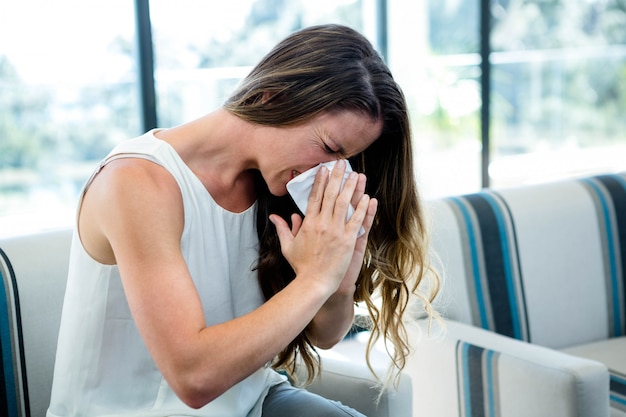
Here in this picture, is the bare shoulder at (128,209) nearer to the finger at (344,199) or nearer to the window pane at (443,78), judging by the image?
the finger at (344,199)

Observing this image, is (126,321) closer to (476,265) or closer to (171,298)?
(171,298)

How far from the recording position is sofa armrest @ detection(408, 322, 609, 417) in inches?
64.9

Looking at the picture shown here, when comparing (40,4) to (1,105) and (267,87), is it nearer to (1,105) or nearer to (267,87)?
(1,105)

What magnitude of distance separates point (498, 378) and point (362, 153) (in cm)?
61

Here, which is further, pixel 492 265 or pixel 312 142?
pixel 492 265

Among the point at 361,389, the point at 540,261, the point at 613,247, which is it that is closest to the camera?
the point at 361,389

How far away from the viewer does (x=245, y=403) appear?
1.46 metres

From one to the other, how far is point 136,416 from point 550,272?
130cm

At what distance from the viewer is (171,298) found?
3.77 ft

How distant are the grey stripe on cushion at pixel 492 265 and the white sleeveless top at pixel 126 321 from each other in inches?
33.8

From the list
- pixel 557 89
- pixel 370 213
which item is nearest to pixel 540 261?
pixel 370 213

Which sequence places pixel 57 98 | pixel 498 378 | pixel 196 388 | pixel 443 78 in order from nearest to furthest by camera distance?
pixel 196 388, pixel 498 378, pixel 57 98, pixel 443 78

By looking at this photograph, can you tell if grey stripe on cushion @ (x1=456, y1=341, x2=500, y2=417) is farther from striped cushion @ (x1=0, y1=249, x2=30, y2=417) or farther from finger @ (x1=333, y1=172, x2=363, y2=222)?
striped cushion @ (x1=0, y1=249, x2=30, y2=417)

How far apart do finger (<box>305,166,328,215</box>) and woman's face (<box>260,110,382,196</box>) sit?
18 mm
